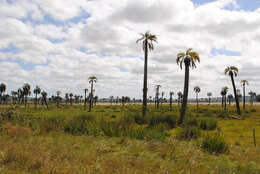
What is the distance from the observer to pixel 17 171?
479cm

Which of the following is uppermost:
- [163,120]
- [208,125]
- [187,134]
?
[187,134]

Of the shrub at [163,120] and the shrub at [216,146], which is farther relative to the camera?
the shrub at [163,120]

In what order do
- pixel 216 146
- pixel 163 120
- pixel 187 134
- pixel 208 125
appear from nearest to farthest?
1. pixel 216 146
2. pixel 187 134
3. pixel 208 125
4. pixel 163 120

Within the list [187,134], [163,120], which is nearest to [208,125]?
[163,120]

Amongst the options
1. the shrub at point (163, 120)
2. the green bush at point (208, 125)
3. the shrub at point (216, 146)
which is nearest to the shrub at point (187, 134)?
the shrub at point (216, 146)

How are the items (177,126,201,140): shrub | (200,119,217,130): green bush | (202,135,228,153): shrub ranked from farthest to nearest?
(200,119,217,130): green bush, (177,126,201,140): shrub, (202,135,228,153): shrub

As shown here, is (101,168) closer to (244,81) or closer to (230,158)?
(230,158)

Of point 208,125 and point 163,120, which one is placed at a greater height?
point 163,120

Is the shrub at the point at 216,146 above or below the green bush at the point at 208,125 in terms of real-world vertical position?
above

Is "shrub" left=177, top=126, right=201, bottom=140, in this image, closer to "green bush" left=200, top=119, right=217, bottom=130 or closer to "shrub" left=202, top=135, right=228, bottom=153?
"shrub" left=202, top=135, right=228, bottom=153

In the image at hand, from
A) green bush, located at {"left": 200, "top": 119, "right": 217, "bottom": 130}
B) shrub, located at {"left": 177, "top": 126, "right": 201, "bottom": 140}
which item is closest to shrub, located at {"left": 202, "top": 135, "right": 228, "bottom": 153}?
shrub, located at {"left": 177, "top": 126, "right": 201, "bottom": 140}

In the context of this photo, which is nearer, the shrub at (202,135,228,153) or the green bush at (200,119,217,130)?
the shrub at (202,135,228,153)

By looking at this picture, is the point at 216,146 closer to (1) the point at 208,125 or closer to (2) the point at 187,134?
(2) the point at 187,134

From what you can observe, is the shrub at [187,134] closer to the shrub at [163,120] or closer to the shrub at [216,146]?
the shrub at [216,146]
